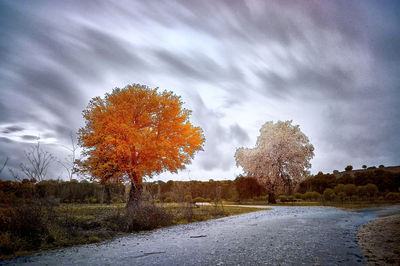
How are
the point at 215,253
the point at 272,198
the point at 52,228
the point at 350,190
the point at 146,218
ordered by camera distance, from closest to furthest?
the point at 215,253 → the point at 52,228 → the point at 146,218 → the point at 272,198 → the point at 350,190

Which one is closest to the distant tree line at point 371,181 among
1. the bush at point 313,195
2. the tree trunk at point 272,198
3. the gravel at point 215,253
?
the bush at point 313,195

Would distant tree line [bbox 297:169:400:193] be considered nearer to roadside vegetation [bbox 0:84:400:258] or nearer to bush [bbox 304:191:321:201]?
bush [bbox 304:191:321:201]

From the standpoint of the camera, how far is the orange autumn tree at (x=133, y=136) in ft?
62.5

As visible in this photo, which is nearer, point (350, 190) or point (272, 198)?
point (272, 198)

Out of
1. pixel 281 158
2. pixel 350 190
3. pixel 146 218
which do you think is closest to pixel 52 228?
pixel 146 218

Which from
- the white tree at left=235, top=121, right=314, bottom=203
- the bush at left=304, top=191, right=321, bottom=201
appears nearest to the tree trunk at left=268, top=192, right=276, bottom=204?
the white tree at left=235, top=121, right=314, bottom=203

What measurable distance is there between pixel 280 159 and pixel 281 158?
234 millimetres

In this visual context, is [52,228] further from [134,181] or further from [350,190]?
[350,190]

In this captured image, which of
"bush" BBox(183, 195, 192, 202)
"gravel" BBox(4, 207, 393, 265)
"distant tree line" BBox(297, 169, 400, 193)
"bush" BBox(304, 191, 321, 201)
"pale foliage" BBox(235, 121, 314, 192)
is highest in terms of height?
"pale foliage" BBox(235, 121, 314, 192)

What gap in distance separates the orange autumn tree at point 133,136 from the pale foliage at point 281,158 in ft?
60.4

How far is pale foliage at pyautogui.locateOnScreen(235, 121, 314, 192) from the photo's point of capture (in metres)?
35.7

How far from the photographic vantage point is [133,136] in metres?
19.0

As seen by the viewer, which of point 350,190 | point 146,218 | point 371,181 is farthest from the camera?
point 371,181

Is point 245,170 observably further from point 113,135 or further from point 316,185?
point 316,185
